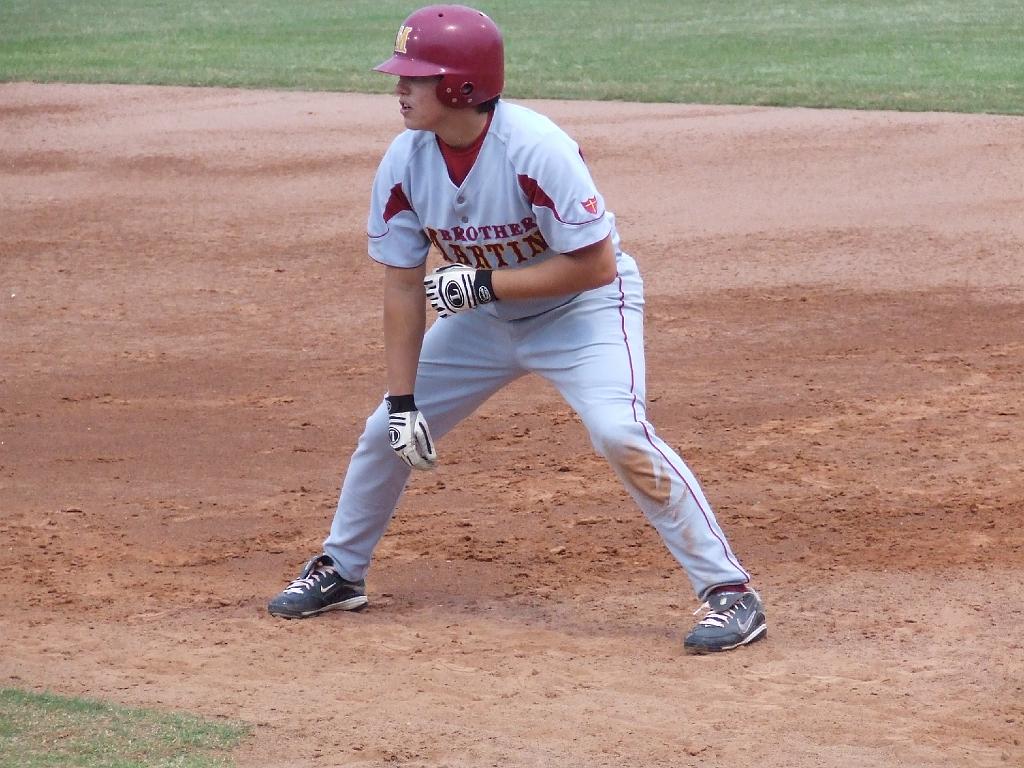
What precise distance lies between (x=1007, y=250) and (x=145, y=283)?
4824 mm

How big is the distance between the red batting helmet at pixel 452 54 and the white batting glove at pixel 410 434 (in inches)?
34.0

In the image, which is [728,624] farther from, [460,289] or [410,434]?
[460,289]

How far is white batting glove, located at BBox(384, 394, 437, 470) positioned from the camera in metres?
4.32

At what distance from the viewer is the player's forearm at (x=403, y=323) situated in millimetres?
4375

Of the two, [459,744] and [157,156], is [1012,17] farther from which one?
[459,744]

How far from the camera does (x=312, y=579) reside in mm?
4582

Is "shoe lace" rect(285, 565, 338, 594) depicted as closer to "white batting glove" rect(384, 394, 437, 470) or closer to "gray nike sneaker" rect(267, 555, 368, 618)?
"gray nike sneaker" rect(267, 555, 368, 618)

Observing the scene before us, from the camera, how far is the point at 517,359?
442 cm

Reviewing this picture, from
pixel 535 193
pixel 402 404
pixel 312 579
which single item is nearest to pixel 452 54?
pixel 535 193

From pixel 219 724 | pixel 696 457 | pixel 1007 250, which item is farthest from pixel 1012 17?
pixel 219 724

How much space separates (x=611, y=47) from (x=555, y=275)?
13.6 meters

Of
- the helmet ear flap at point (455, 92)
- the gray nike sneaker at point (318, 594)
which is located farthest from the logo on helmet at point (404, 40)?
the gray nike sneaker at point (318, 594)

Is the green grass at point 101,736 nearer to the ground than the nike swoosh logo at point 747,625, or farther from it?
farther from it

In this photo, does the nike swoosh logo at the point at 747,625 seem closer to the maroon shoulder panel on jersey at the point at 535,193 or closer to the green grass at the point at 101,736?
the maroon shoulder panel on jersey at the point at 535,193
